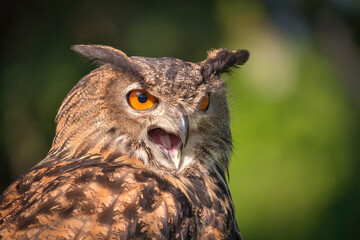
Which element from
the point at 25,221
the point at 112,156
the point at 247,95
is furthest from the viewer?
the point at 247,95

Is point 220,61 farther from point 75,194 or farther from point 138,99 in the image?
point 75,194

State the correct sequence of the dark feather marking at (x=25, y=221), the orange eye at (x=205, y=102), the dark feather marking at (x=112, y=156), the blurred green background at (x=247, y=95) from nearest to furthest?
the dark feather marking at (x=25, y=221), the dark feather marking at (x=112, y=156), the orange eye at (x=205, y=102), the blurred green background at (x=247, y=95)

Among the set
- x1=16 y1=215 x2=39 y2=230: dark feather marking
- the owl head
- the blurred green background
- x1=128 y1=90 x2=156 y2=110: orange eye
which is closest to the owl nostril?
the owl head

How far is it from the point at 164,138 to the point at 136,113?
0.18 meters

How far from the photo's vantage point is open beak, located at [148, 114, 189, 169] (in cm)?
191

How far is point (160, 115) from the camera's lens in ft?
6.26

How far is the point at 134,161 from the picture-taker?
6.10ft

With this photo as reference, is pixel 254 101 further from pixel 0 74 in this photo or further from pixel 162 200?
pixel 162 200

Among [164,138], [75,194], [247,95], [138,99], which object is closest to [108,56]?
[138,99]

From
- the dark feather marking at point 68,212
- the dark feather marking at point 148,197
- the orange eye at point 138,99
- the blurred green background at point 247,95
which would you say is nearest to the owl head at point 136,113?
the orange eye at point 138,99

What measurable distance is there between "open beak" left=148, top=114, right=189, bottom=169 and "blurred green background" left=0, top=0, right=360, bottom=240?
3.40 metres

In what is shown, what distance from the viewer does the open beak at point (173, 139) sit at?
1906 millimetres

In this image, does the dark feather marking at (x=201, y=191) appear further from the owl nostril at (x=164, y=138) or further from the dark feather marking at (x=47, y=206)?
the dark feather marking at (x=47, y=206)

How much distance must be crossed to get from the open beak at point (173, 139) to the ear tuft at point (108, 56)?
0.25 meters
